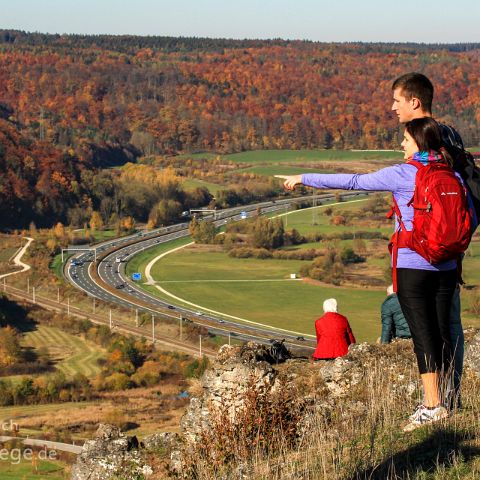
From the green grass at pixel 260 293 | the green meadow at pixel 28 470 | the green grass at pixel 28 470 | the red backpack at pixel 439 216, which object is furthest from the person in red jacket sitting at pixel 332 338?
the green grass at pixel 260 293

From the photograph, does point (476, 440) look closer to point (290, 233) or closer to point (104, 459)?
point (104, 459)

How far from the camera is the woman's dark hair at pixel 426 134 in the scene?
906 cm

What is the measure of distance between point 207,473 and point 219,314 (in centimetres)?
8163

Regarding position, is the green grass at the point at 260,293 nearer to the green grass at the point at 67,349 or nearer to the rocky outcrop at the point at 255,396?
the green grass at the point at 67,349

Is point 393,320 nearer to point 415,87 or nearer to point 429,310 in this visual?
point 429,310

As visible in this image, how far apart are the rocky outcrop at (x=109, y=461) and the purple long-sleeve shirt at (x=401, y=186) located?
10.8ft

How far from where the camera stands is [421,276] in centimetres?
902

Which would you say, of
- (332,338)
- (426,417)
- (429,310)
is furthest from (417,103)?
(332,338)

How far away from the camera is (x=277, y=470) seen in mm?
8328

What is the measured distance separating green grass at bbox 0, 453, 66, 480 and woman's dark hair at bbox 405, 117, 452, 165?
21.2 metres

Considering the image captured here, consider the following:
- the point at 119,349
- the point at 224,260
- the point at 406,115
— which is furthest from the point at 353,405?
the point at 224,260

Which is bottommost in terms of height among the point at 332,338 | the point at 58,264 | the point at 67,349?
the point at 67,349

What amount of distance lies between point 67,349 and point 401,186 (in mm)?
65322

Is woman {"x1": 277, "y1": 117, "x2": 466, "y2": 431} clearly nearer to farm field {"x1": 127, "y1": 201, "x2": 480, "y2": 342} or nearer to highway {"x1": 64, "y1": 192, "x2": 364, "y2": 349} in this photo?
highway {"x1": 64, "y1": 192, "x2": 364, "y2": 349}
